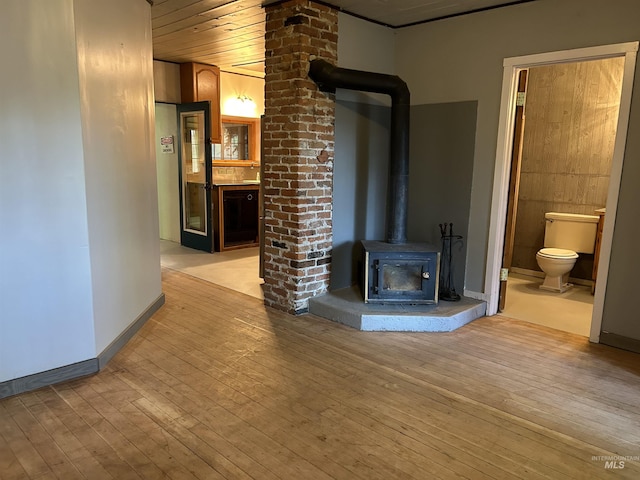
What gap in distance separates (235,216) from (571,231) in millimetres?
4310

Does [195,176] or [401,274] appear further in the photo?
[195,176]

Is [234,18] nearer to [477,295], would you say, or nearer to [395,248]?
[395,248]

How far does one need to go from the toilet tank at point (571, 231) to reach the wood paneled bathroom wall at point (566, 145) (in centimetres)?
20

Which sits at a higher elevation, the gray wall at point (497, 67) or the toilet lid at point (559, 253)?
the gray wall at point (497, 67)

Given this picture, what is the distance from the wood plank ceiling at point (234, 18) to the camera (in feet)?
12.3

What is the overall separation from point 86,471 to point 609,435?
2.51 metres

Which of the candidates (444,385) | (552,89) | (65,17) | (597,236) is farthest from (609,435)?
Result: (552,89)

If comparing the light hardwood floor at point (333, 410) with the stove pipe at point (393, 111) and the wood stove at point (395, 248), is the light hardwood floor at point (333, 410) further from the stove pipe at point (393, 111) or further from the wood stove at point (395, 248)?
the stove pipe at point (393, 111)

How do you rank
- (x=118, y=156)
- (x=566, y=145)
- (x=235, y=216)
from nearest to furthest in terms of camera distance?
1. (x=118, y=156)
2. (x=566, y=145)
3. (x=235, y=216)

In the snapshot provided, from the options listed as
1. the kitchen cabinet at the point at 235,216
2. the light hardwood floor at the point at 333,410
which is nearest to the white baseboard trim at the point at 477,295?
the light hardwood floor at the point at 333,410

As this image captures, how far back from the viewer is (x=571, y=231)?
504 cm

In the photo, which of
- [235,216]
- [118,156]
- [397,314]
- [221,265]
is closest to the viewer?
[118,156]

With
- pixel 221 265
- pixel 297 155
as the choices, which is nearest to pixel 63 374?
pixel 297 155

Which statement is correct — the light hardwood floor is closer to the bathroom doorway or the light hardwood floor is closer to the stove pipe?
the stove pipe
